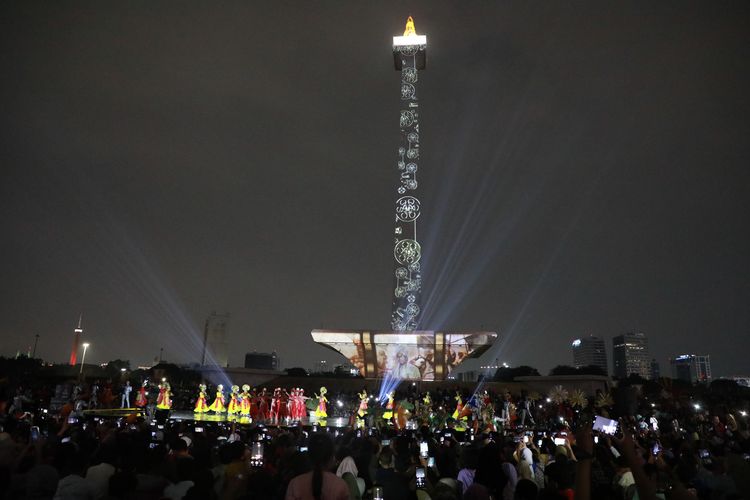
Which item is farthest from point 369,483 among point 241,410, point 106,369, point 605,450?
point 106,369

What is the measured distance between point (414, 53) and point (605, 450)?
58.6m

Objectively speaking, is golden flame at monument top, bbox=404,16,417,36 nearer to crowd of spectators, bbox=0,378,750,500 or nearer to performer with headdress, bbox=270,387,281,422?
performer with headdress, bbox=270,387,281,422

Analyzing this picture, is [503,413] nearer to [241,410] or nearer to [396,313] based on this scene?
[241,410]

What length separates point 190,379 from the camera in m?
52.8

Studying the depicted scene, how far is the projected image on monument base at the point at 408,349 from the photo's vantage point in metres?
44.0

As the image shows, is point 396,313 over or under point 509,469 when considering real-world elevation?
over

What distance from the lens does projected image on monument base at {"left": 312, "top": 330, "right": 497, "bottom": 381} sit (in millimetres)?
43969

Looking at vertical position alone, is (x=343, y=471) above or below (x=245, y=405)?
above

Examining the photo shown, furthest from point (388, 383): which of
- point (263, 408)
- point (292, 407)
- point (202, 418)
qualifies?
point (202, 418)

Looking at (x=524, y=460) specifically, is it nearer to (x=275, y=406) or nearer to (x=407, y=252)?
(x=275, y=406)

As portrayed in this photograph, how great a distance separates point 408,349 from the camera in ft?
148

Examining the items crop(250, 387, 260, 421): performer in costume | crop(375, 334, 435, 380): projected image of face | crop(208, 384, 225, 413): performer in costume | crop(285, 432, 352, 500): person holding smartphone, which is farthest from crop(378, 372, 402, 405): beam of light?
crop(285, 432, 352, 500): person holding smartphone

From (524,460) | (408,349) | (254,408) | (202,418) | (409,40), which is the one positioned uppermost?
(409,40)

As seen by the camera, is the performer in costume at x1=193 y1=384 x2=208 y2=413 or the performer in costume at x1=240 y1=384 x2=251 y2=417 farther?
the performer in costume at x1=193 y1=384 x2=208 y2=413
